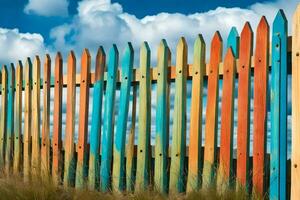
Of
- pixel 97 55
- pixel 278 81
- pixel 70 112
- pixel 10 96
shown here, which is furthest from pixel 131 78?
pixel 10 96

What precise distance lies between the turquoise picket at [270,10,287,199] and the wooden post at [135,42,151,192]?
1695 millimetres

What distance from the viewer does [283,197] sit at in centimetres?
557

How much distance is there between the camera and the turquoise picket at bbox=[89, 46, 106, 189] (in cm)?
742

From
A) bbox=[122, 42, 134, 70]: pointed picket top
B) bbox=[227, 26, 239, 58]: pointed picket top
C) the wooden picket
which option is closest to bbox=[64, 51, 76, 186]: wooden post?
bbox=[122, 42, 134, 70]: pointed picket top

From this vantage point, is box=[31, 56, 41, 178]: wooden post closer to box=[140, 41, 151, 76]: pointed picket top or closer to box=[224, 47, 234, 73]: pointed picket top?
box=[140, 41, 151, 76]: pointed picket top

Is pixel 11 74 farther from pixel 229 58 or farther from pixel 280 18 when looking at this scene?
pixel 280 18

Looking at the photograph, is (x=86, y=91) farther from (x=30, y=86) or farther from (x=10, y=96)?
(x=10, y=96)

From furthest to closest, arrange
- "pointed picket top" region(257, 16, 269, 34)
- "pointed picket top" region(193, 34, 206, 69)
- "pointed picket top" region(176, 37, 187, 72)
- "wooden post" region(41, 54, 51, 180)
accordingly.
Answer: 1. "wooden post" region(41, 54, 51, 180)
2. "pointed picket top" region(176, 37, 187, 72)
3. "pointed picket top" region(193, 34, 206, 69)
4. "pointed picket top" region(257, 16, 269, 34)

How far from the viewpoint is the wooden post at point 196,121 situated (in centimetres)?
621

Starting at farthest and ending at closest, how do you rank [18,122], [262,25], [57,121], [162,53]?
[18,122] < [57,121] < [162,53] < [262,25]

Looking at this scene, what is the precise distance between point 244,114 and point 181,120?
85cm

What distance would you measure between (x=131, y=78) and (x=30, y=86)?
255 cm

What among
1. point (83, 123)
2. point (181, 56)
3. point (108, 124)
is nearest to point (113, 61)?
point (108, 124)

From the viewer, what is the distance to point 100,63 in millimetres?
7520
